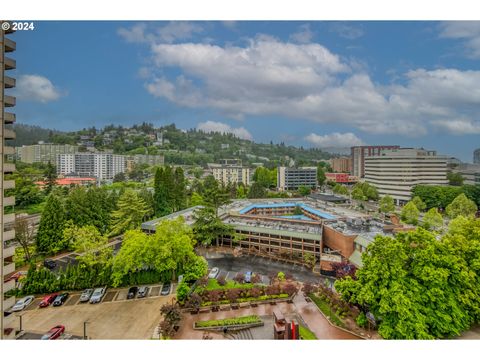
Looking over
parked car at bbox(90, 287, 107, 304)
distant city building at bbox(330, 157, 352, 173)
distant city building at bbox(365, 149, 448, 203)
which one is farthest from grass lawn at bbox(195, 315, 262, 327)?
distant city building at bbox(330, 157, 352, 173)

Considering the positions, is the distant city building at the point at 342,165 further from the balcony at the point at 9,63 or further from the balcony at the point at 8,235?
the balcony at the point at 8,235

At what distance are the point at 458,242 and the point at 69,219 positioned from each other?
21150mm

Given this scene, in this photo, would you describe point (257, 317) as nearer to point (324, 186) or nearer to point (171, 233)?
point (171, 233)

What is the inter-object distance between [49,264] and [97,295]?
6.34 m

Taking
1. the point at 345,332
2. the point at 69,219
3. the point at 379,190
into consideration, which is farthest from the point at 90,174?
the point at 345,332

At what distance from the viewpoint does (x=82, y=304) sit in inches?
447

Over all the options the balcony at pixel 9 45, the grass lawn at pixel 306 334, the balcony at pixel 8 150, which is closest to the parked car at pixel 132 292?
the grass lawn at pixel 306 334

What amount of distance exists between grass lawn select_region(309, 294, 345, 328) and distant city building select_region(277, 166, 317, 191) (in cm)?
3839

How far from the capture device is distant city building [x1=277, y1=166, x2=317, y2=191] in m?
49.8

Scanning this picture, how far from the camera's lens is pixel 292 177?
4991cm

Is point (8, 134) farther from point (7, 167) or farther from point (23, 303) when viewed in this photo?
point (23, 303)

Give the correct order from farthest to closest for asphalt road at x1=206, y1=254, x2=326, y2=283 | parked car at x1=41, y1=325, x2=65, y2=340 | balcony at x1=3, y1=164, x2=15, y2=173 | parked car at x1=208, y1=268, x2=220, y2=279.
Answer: asphalt road at x1=206, y1=254, x2=326, y2=283
parked car at x1=208, y1=268, x2=220, y2=279
parked car at x1=41, y1=325, x2=65, y2=340
balcony at x1=3, y1=164, x2=15, y2=173

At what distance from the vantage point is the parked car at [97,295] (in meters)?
11.4

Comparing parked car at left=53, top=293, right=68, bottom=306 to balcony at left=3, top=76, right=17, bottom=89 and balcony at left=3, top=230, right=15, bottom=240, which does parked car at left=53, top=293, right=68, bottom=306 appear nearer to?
balcony at left=3, top=230, right=15, bottom=240
